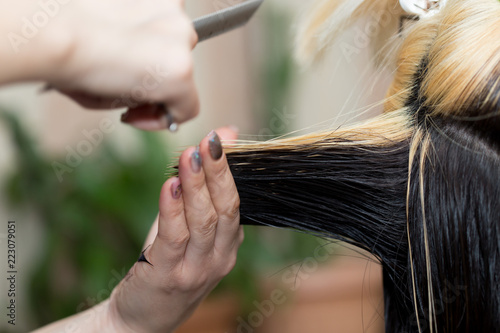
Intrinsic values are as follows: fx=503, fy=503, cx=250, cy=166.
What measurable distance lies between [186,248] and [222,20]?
0.28m

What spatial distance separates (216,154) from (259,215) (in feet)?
0.42

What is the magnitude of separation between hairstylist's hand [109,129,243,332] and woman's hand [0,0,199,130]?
0.10 meters

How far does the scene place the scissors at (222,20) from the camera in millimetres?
552

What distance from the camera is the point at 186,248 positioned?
0.64 m

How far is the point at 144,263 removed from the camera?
67cm

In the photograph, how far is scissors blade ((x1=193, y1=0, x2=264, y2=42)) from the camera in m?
0.55

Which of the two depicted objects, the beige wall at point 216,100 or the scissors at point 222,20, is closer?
the scissors at point 222,20
